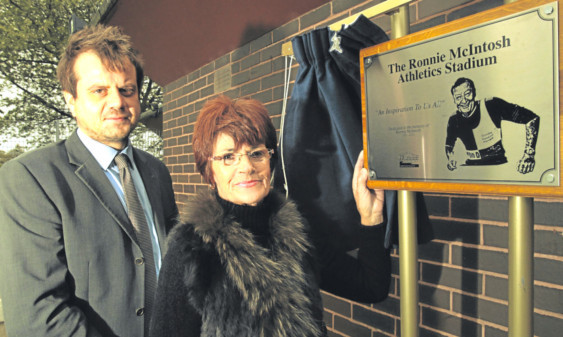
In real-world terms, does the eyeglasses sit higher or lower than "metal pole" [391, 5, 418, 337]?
higher

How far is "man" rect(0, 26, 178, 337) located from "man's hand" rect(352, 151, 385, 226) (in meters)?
1.01

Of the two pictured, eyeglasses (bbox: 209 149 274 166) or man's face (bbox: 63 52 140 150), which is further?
man's face (bbox: 63 52 140 150)

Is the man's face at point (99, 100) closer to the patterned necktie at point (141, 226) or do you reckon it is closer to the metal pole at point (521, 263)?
the patterned necktie at point (141, 226)

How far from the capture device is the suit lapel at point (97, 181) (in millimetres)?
1644

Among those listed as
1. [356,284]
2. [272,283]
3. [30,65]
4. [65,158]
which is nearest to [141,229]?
[65,158]

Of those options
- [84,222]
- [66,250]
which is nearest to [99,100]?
[84,222]

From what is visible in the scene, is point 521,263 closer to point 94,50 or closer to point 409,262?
point 409,262

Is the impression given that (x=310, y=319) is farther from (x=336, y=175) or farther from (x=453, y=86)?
(x=453, y=86)

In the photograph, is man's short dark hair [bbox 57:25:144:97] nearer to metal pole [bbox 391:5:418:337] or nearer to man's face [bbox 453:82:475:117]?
metal pole [bbox 391:5:418:337]

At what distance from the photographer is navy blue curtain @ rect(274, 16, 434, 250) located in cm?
151

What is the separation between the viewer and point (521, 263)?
1.01m

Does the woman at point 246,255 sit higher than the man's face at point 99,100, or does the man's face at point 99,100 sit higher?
the man's face at point 99,100

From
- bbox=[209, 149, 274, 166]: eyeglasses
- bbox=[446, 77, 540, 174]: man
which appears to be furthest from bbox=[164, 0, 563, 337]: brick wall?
bbox=[209, 149, 274, 166]: eyeglasses

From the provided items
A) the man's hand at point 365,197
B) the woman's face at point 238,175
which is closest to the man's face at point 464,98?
the man's hand at point 365,197
